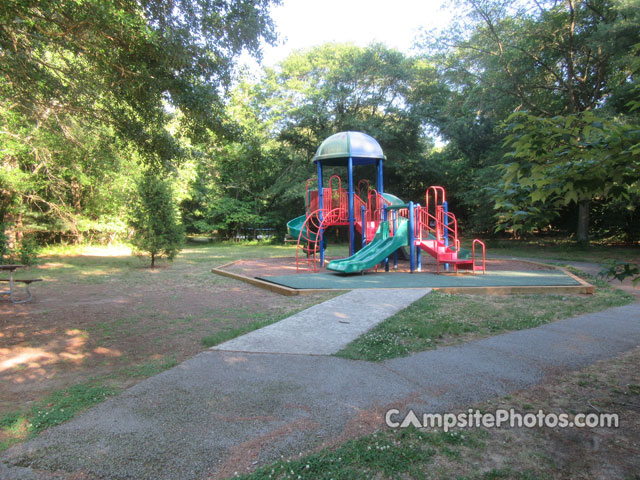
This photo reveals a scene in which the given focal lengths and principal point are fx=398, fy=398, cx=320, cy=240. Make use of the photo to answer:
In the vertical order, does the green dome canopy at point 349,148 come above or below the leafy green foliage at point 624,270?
above

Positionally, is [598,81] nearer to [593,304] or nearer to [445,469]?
[593,304]

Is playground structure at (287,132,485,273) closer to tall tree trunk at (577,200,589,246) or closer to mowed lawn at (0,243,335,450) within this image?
mowed lawn at (0,243,335,450)

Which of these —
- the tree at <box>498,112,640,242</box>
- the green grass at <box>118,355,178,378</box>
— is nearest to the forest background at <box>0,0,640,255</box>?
the tree at <box>498,112,640,242</box>

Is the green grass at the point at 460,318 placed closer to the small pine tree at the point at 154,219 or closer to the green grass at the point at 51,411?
the green grass at the point at 51,411

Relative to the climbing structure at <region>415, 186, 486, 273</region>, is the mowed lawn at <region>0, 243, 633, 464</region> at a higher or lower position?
lower

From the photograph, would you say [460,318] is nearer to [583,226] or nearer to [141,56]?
[141,56]

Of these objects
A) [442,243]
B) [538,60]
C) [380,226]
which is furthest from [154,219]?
[538,60]

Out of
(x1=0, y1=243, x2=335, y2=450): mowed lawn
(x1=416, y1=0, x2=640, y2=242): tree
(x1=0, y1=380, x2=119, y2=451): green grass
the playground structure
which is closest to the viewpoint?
(x1=0, y1=380, x2=119, y2=451): green grass

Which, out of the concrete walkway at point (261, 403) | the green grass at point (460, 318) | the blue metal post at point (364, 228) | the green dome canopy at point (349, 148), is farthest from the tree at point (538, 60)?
the concrete walkway at point (261, 403)

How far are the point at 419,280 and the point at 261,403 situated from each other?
7.05 meters

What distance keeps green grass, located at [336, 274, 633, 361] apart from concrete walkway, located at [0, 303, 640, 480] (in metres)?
0.32

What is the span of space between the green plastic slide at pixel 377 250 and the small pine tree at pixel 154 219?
6.45 metres

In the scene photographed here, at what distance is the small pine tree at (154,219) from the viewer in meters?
13.6

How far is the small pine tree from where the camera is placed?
44.7ft
